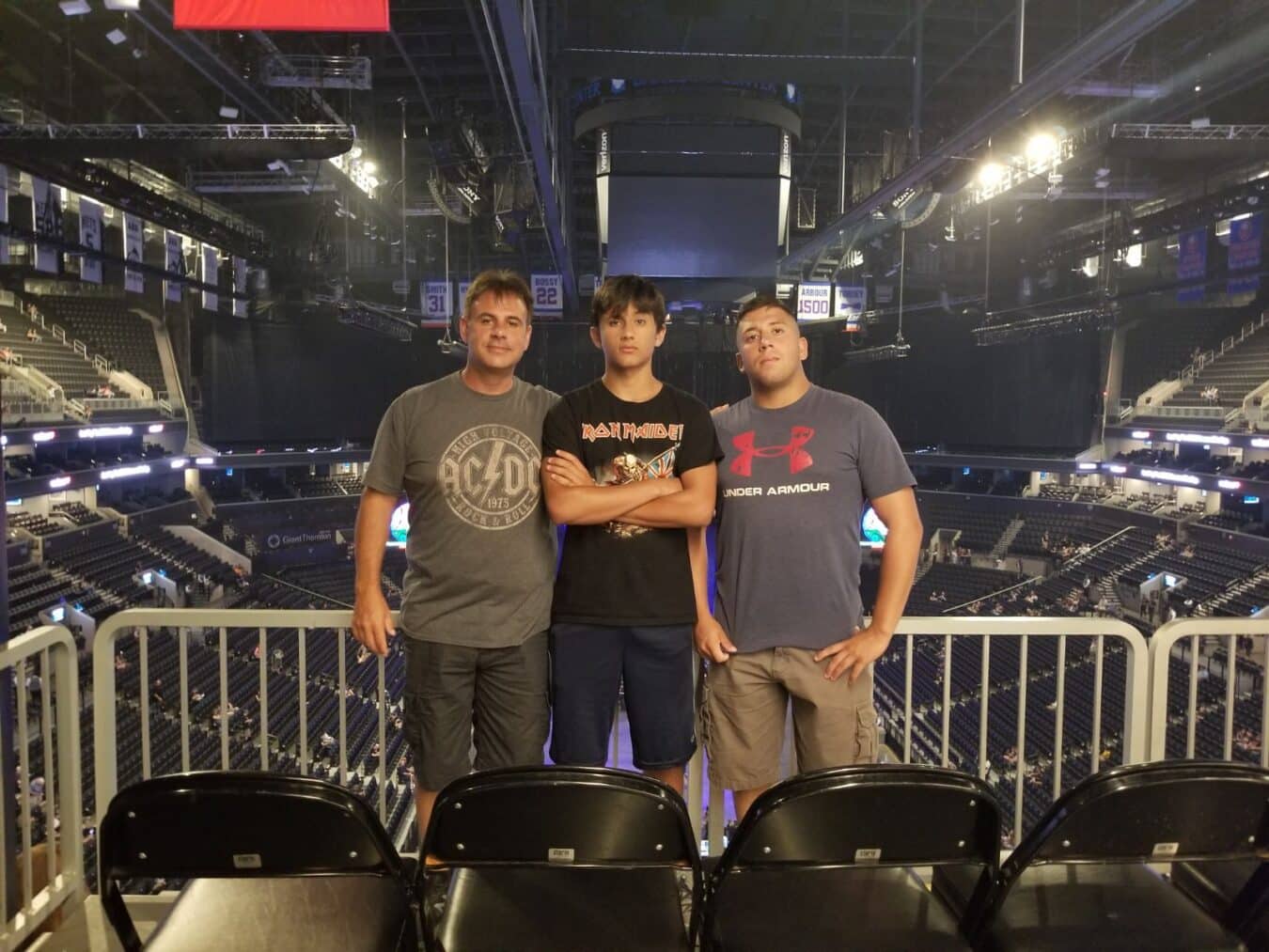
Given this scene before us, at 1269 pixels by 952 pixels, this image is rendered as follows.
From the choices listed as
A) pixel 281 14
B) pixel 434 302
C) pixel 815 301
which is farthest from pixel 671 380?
pixel 281 14

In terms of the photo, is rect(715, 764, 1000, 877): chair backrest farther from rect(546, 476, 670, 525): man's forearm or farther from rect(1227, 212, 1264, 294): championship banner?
rect(1227, 212, 1264, 294): championship banner

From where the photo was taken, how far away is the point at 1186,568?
18516 mm

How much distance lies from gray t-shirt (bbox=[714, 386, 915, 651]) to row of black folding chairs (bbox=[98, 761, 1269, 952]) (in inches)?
24.1

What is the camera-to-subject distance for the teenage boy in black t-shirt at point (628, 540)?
2094mm

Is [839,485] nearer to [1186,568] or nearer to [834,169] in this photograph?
[834,169]

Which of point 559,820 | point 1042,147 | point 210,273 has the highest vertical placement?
point 1042,147

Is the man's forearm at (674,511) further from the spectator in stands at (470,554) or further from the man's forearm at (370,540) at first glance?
the man's forearm at (370,540)

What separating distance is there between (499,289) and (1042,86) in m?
6.56

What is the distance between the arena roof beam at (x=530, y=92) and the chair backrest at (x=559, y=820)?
4538 millimetres

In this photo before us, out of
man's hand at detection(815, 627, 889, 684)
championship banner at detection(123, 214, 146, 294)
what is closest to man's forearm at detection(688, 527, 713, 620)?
man's hand at detection(815, 627, 889, 684)

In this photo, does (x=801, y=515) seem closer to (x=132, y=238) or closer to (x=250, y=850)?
(x=250, y=850)

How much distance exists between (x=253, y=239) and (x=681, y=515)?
20203 mm

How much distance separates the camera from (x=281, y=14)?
11.2 feet

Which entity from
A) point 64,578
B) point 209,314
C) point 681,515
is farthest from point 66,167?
point 681,515
